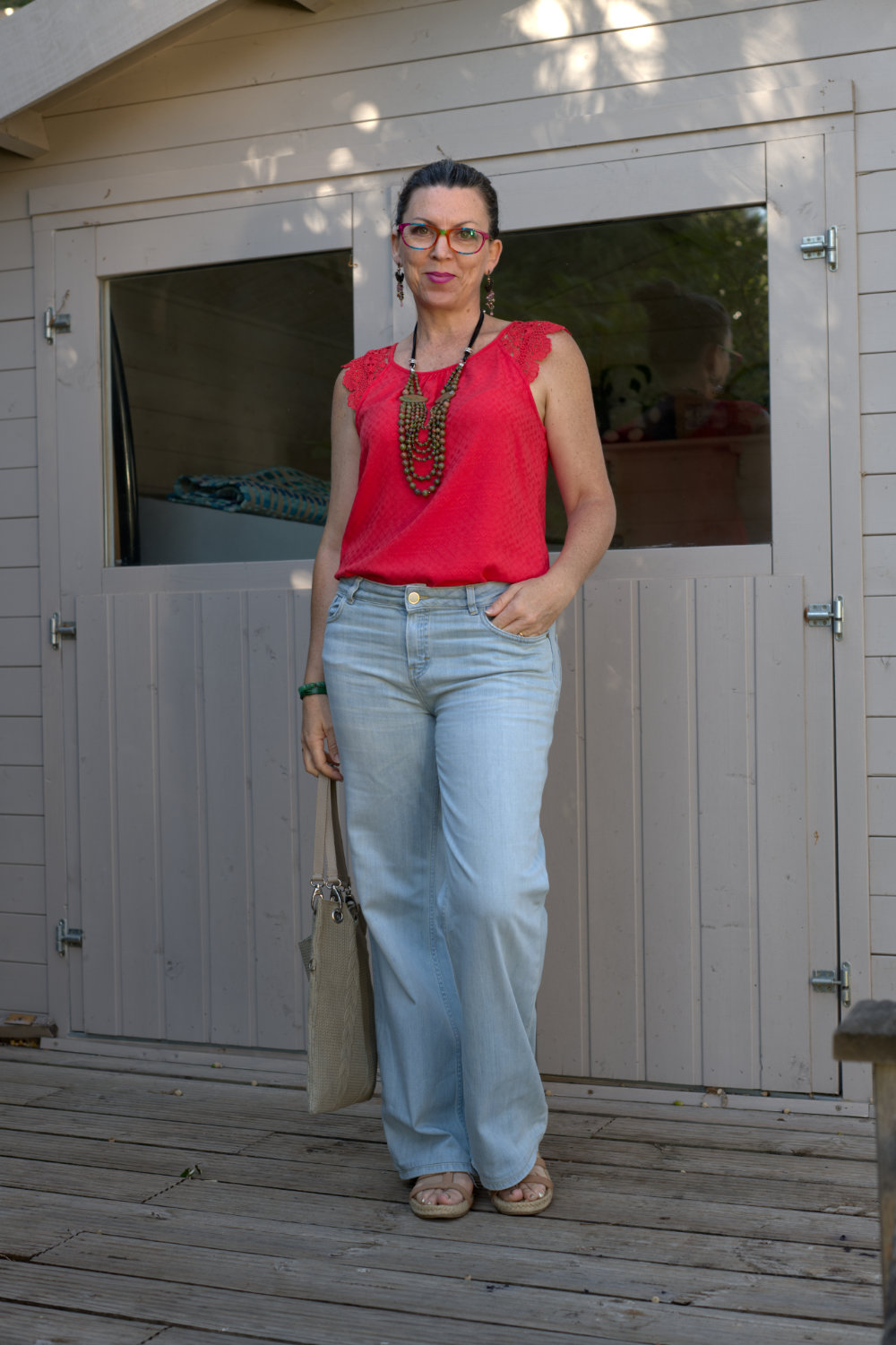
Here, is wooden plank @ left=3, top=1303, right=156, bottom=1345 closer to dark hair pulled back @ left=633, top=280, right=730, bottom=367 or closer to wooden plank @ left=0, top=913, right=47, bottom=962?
wooden plank @ left=0, top=913, right=47, bottom=962

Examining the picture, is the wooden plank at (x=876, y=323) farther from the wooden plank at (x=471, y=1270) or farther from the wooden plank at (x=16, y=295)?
the wooden plank at (x=16, y=295)

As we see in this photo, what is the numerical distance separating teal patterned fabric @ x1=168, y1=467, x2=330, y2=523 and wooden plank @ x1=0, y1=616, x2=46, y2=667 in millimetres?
620

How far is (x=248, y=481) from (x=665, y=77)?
137 centimetres

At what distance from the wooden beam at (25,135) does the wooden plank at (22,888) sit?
1897mm

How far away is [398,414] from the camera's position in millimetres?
2320

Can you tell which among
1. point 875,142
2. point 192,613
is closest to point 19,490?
point 192,613

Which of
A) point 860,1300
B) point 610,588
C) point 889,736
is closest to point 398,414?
point 610,588

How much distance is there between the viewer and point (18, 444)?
11.6 feet

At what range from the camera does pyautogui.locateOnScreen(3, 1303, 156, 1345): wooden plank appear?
1.89m

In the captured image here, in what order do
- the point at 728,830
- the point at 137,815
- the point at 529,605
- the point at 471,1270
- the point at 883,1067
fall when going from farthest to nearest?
the point at 137,815
the point at 728,830
the point at 529,605
the point at 471,1270
the point at 883,1067

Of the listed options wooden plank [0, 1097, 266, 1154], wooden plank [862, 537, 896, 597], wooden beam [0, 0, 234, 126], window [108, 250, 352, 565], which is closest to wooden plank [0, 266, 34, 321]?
window [108, 250, 352, 565]

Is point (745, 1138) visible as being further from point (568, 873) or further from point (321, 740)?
point (321, 740)

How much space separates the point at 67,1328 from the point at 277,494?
6.55ft

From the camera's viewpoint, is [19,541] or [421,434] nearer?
[421,434]
